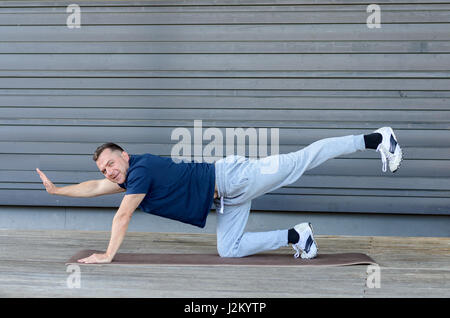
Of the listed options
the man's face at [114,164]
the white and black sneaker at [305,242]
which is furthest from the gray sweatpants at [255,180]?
the man's face at [114,164]

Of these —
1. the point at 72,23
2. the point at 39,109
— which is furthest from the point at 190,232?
the point at 72,23

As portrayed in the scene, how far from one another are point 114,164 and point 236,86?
1.82m

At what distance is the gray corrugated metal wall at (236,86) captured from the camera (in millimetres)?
5316

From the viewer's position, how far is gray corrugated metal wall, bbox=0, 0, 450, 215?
5.32m

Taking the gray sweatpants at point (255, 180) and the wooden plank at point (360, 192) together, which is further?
the wooden plank at point (360, 192)
